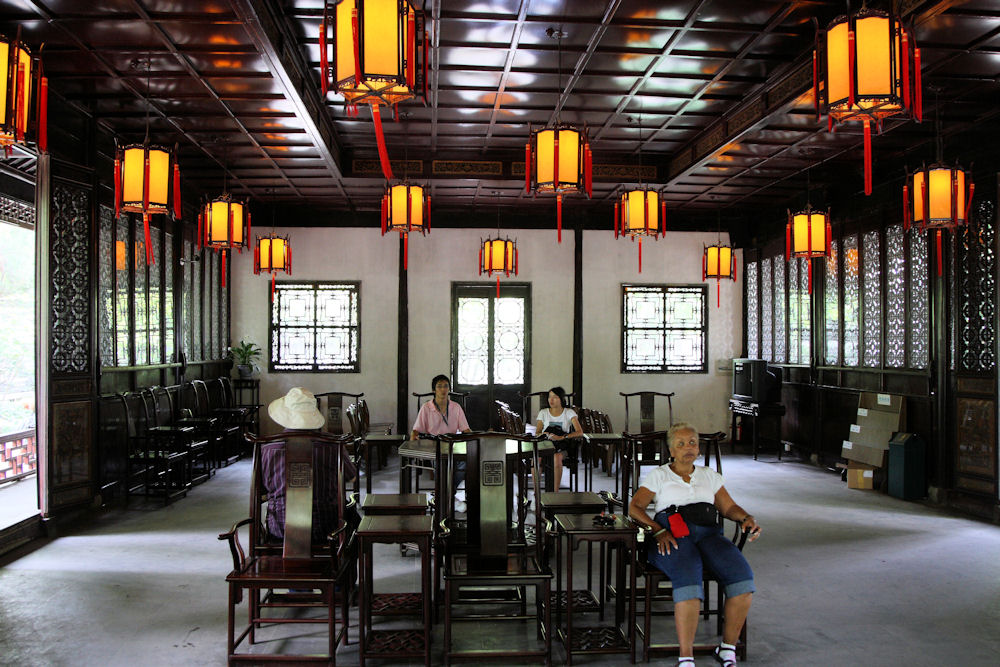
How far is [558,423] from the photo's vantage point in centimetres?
665

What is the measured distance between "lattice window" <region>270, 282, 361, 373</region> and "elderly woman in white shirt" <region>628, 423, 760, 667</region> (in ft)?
24.6

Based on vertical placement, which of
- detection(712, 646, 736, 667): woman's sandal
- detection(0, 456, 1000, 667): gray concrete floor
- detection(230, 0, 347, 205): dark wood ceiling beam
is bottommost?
detection(0, 456, 1000, 667): gray concrete floor

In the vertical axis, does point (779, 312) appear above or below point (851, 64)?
below

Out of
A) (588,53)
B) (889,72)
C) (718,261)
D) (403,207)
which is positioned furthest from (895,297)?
(403,207)

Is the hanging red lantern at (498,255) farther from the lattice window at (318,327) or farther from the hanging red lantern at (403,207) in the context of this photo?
the hanging red lantern at (403,207)

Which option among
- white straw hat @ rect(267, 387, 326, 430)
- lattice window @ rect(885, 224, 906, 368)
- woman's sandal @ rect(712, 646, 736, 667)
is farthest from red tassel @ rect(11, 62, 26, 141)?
lattice window @ rect(885, 224, 906, 368)

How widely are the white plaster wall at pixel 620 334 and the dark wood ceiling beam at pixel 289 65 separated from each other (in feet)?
15.6

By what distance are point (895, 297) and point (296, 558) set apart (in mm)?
6485

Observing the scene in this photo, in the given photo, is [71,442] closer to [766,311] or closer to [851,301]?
[851,301]

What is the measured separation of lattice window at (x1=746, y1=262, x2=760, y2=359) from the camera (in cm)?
1047

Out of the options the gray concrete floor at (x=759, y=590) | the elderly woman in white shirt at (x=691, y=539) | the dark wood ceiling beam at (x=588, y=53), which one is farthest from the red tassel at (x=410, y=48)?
the gray concrete floor at (x=759, y=590)

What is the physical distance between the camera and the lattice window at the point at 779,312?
9.67 meters

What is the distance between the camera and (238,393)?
10.1 meters

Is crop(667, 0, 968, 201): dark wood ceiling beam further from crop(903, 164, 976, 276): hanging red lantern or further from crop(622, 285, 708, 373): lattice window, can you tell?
crop(622, 285, 708, 373): lattice window
